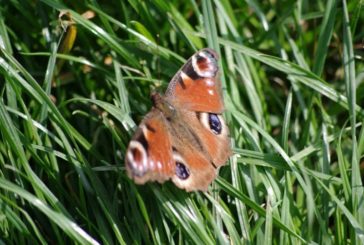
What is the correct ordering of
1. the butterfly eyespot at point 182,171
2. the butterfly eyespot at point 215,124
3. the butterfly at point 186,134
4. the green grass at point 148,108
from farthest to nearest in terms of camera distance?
the butterfly eyespot at point 215,124
the green grass at point 148,108
the butterfly eyespot at point 182,171
the butterfly at point 186,134

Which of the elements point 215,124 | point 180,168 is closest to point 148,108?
point 215,124

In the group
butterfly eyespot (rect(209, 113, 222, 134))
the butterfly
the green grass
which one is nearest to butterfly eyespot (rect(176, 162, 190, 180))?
the butterfly

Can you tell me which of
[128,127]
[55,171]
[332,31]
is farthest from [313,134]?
[55,171]

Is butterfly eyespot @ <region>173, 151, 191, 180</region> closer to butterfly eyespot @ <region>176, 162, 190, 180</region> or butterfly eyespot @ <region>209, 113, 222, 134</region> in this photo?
butterfly eyespot @ <region>176, 162, 190, 180</region>

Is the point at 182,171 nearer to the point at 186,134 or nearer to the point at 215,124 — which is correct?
the point at 186,134

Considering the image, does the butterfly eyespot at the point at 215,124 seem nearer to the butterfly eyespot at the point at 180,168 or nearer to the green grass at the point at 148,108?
the green grass at the point at 148,108

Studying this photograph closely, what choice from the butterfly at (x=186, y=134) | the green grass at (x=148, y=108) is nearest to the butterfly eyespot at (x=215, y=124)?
the butterfly at (x=186, y=134)
